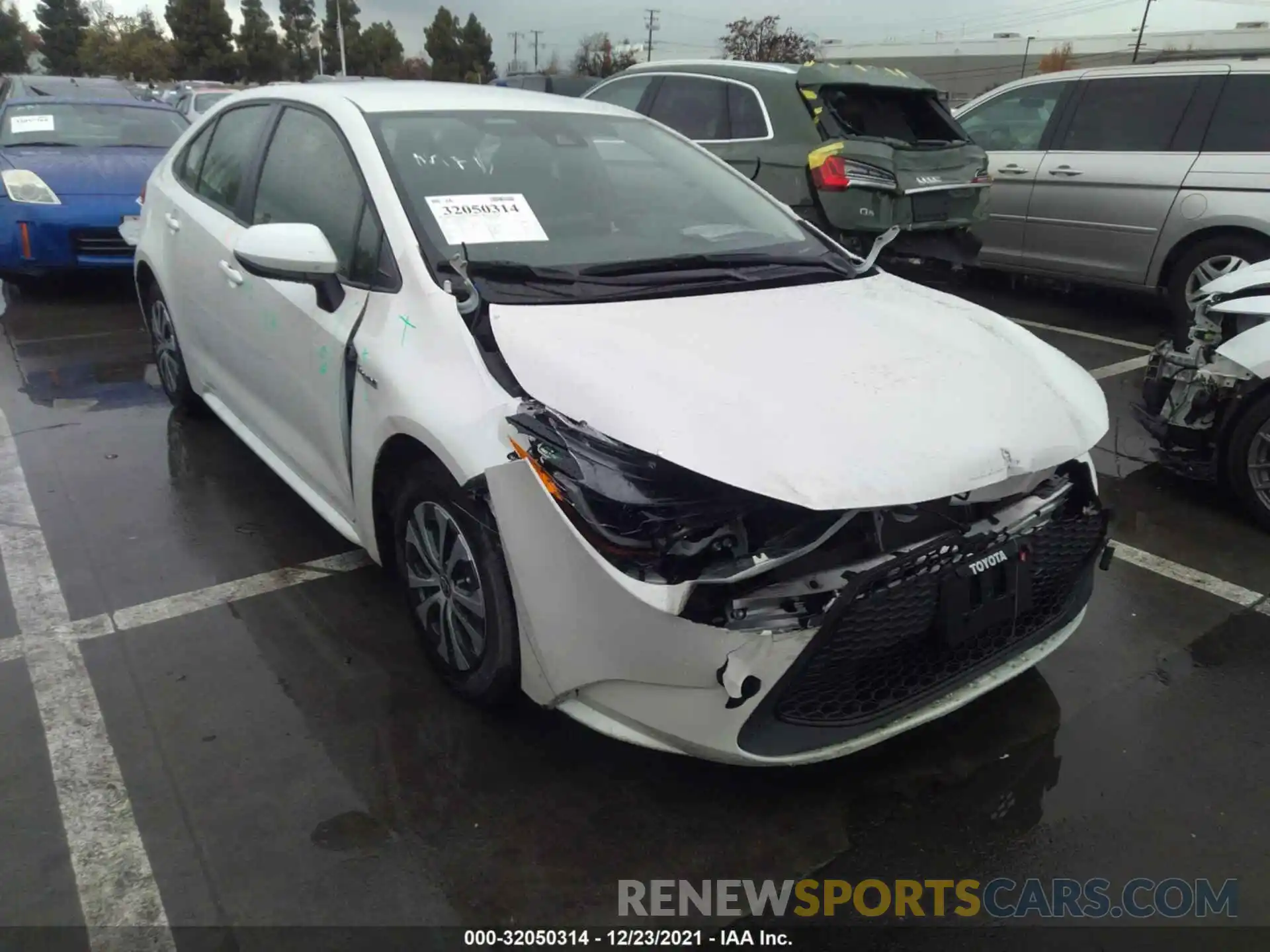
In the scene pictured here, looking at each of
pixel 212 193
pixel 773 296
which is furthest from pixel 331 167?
pixel 773 296

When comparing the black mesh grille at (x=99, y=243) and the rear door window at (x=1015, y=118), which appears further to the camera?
the rear door window at (x=1015, y=118)

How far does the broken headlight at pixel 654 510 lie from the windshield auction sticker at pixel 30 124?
7906mm

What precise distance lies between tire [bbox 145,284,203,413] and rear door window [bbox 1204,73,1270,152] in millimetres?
6744

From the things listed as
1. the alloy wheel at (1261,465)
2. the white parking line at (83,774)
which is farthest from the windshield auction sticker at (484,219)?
the alloy wheel at (1261,465)

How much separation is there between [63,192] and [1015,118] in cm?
752

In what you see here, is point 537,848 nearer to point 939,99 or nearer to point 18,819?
point 18,819

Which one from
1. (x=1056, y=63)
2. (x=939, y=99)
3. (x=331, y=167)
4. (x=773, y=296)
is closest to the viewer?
(x=773, y=296)

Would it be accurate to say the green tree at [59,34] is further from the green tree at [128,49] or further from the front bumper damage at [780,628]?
the front bumper damage at [780,628]

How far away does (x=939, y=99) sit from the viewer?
7.32m

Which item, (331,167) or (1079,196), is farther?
(1079,196)

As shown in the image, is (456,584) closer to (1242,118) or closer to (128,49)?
(1242,118)

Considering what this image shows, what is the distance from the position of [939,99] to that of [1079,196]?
4.28 feet

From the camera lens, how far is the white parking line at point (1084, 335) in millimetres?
6785

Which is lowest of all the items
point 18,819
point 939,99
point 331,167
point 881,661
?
point 18,819
